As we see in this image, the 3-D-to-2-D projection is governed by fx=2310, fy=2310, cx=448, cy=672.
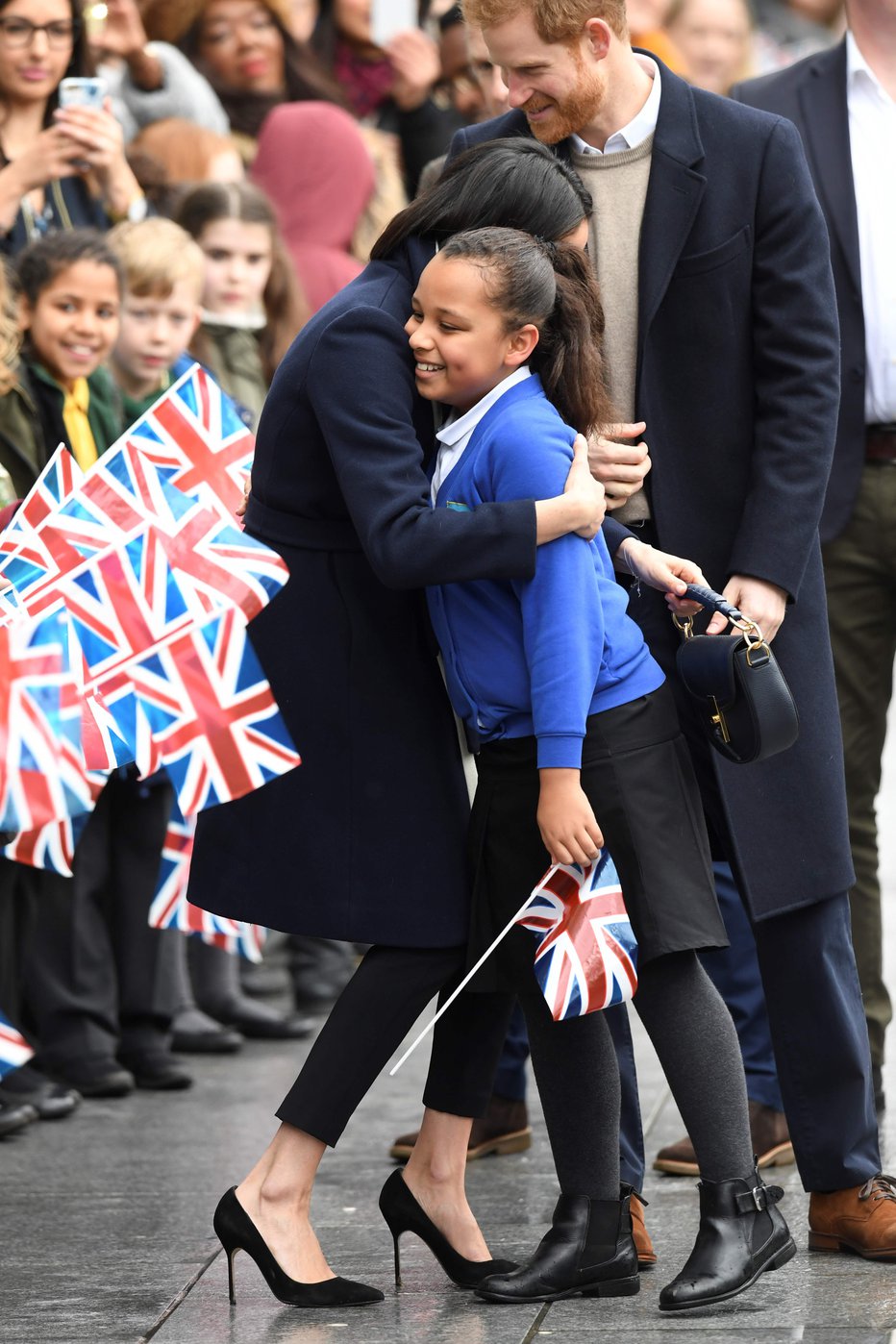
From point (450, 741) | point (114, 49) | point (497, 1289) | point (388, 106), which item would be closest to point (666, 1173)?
point (497, 1289)

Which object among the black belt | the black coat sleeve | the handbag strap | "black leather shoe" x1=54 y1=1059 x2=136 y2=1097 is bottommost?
"black leather shoe" x1=54 y1=1059 x2=136 y2=1097

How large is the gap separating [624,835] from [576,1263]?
0.69 meters

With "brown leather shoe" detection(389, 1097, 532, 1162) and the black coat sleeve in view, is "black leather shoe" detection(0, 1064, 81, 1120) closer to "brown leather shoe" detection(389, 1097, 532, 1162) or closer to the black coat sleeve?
"brown leather shoe" detection(389, 1097, 532, 1162)

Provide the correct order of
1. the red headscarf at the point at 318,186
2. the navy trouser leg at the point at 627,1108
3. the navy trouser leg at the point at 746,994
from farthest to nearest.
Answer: the red headscarf at the point at 318,186, the navy trouser leg at the point at 746,994, the navy trouser leg at the point at 627,1108

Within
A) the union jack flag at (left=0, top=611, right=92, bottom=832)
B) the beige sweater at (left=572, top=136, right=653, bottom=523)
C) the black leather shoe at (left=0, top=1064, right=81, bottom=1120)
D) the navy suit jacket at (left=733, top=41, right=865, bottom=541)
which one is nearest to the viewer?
the union jack flag at (left=0, top=611, right=92, bottom=832)

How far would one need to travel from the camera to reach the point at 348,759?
3.64 metres

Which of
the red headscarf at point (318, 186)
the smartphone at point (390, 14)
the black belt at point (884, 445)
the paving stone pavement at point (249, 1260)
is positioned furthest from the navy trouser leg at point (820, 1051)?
the smartphone at point (390, 14)

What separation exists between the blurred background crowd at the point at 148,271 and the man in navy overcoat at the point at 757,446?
159cm

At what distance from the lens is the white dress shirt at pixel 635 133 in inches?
151

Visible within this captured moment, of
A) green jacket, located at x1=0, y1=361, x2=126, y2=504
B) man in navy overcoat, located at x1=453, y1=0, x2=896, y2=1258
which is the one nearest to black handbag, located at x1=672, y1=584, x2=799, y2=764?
man in navy overcoat, located at x1=453, y1=0, x2=896, y2=1258

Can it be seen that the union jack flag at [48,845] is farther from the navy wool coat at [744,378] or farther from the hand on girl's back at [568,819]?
the navy wool coat at [744,378]

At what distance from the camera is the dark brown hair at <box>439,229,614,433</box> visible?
11.4 ft

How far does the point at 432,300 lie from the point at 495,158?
282 millimetres

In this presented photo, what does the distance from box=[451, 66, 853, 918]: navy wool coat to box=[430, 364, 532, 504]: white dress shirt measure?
361 mm
